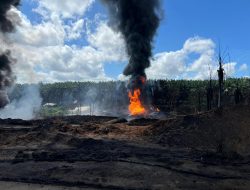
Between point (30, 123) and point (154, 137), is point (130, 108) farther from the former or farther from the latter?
point (154, 137)

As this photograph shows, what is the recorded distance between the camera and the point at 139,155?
18.1 meters

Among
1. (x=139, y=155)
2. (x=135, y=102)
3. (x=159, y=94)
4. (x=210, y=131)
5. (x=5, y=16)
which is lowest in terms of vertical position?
(x=139, y=155)

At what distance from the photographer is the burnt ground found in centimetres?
1431

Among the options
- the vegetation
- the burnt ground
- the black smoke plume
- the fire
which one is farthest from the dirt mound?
the black smoke plume

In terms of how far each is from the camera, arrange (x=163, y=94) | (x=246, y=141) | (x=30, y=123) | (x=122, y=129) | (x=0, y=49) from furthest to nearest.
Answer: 1. (x=163, y=94)
2. (x=0, y=49)
3. (x=30, y=123)
4. (x=122, y=129)
5. (x=246, y=141)

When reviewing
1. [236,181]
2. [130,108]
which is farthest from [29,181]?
[130,108]

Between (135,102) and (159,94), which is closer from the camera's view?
(135,102)

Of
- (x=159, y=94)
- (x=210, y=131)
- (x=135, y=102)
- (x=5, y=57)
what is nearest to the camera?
(x=210, y=131)

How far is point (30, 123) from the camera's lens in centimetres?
3225

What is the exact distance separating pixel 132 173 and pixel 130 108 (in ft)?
108

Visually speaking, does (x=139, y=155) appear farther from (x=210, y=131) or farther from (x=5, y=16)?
(x=5, y=16)

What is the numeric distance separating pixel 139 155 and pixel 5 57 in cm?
2879

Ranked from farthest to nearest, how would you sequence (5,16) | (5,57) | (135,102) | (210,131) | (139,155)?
1. (135,102)
2. (5,57)
3. (5,16)
4. (210,131)
5. (139,155)

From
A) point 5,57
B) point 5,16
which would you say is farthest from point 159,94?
point 5,16
